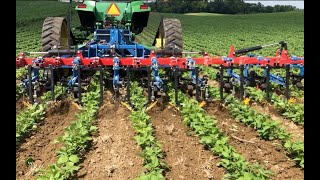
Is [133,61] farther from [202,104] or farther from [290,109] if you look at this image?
[290,109]

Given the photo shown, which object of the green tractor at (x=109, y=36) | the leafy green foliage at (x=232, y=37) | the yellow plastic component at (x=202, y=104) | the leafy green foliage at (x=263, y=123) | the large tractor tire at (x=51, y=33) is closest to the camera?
the leafy green foliage at (x=263, y=123)

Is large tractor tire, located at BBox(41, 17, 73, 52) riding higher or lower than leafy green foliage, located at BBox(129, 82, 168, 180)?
higher

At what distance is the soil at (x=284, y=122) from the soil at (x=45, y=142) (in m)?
3.09

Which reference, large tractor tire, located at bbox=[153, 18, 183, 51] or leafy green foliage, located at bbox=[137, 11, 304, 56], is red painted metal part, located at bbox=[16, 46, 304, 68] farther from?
leafy green foliage, located at bbox=[137, 11, 304, 56]

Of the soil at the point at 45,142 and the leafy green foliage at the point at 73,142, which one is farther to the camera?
the soil at the point at 45,142

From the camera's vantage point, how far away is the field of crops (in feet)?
13.6

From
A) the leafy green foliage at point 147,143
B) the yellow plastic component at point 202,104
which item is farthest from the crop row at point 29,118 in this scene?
the yellow plastic component at point 202,104

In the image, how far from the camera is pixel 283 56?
280 inches

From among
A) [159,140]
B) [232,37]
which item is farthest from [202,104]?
[232,37]

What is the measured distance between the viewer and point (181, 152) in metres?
4.66

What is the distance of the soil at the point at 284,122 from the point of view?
17.9 ft

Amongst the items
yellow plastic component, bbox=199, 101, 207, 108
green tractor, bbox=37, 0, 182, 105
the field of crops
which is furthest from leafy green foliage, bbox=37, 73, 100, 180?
yellow plastic component, bbox=199, 101, 207, 108

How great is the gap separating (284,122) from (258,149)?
1.44 m

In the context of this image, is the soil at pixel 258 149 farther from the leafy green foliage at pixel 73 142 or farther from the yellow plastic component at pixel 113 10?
the yellow plastic component at pixel 113 10
